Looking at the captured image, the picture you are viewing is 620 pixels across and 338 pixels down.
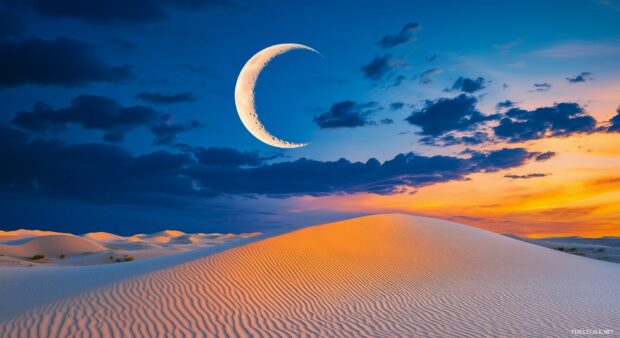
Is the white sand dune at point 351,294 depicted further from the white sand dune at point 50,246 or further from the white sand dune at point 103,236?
the white sand dune at point 103,236

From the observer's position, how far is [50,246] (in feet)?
122

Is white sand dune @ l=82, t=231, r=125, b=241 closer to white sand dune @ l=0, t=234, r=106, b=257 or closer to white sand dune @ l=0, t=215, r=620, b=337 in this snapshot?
white sand dune @ l=0, t=234, r=106, b=257

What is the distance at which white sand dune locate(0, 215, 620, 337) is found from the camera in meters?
10.0

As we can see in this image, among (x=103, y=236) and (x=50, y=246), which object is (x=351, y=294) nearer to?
(x=50, y=246)

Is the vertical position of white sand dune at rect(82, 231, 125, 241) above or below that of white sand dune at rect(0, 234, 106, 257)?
above

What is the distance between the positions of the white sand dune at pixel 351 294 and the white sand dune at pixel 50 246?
24.8m

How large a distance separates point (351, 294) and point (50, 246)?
3266 centimetres

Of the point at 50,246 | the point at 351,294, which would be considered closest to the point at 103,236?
the point at 50,246

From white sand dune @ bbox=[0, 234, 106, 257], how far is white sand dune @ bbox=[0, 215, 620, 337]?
24808mm

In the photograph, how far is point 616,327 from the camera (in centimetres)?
1048

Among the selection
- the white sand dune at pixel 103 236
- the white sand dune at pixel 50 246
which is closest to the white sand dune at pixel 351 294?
the white sand dune at pixel 50 246

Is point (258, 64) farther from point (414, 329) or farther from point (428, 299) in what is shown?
point (414, 329)

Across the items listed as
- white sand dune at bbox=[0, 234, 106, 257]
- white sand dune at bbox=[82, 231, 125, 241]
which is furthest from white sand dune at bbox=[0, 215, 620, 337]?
white sand dune at bbox=[82, 231, 125, 241]

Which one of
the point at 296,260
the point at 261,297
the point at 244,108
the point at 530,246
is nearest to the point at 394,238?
the point at 296,260
